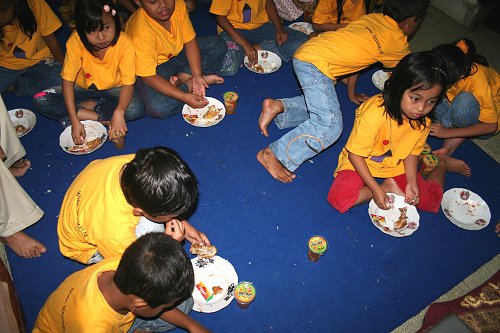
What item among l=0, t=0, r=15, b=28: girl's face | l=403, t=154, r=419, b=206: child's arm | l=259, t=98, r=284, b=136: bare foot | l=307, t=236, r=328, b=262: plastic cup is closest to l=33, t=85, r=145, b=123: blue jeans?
l=0, t=0, r=15, b=28: girl's face

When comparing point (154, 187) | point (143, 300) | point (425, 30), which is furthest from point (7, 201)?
point (425, 30)

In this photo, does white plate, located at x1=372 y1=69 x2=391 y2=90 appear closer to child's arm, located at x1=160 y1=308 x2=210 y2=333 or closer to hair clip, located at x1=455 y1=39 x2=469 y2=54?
hair clip, located at x1=455 y1=39 x2=469 y2=54

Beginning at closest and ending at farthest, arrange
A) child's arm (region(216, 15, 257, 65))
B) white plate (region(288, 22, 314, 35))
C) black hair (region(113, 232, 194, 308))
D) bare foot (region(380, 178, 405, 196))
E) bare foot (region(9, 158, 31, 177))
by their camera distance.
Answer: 1. black hair (region(113, 232, 194, 308))
2. bare foot (region(380, 178, 405, 196))
3. bare foot (region(9, 158, 31, 177))
4. child's arm (region(216, 15, 257, 65))
5. white plate (region(288, 22, 314, 35))

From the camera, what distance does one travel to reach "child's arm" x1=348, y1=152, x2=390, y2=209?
2.19m

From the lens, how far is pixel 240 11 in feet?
10.2

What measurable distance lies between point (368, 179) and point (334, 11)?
5.92ft

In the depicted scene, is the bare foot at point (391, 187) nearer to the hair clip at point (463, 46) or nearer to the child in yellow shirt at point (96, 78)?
the hair clip at point (463, 46)

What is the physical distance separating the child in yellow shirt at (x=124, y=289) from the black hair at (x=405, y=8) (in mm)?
2036

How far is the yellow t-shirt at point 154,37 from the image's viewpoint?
2.47m

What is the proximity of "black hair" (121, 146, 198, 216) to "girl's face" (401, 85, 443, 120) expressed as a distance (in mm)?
1301

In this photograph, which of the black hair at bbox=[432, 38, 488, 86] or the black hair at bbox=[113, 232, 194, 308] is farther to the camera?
the black hair at bbox=[432, 38, 488, 86]

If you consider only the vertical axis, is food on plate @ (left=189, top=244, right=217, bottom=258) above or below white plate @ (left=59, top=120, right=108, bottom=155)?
above

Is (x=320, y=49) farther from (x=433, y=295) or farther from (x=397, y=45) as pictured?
(x=433, y=295)

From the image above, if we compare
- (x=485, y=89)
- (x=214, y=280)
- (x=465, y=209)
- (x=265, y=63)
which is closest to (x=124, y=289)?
(x=214, y=280)
